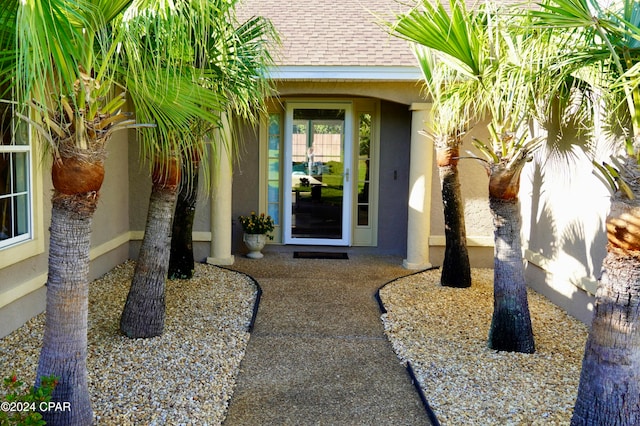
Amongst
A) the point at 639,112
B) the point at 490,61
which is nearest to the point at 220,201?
the point at 490,61

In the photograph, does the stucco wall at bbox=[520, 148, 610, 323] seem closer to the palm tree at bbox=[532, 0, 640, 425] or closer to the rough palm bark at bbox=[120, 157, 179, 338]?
the palm tree at bbox=[532, 0, 640, 425]

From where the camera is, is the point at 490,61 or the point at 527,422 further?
the point at 490,61

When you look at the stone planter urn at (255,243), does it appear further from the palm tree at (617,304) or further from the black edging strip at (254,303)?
the palm tree at (617,304)

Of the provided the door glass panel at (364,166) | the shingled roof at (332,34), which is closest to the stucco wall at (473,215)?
the door glass panel at (364,166)

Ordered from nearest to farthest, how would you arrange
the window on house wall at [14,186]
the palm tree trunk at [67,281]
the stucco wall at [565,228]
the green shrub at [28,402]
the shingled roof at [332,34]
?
the green shrub at [28,402], the palm tree trunk at [67,281], the window on house wall at [14,186], the stucco wall at [565,228], the shingled roof at [332,34]

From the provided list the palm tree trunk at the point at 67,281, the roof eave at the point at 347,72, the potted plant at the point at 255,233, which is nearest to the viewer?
the palm tree trunk at the point at 67,281

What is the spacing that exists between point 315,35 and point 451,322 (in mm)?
5625

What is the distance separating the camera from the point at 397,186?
10125 millimetres

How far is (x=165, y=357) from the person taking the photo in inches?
196

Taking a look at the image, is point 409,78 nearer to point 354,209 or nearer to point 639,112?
point 354,209

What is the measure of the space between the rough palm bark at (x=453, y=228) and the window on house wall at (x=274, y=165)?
11.7 feet

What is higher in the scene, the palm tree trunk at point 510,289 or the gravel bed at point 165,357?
the palm tree trunk at point 510,289

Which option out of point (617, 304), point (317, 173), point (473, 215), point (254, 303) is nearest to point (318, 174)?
point (317, 173)

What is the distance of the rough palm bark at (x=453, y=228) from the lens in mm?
7508
